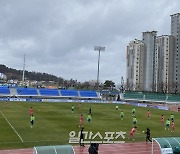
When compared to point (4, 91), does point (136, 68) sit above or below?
above

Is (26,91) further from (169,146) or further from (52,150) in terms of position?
(52,150)

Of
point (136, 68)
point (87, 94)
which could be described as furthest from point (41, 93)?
point (136, 68)

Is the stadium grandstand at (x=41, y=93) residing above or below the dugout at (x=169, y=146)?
above

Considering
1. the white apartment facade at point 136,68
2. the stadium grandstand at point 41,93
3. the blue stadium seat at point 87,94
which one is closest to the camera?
the stadium grandstand at point 41,93

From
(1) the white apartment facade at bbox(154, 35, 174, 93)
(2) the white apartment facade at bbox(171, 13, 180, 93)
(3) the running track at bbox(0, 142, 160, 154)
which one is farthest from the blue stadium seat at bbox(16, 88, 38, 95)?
(2) the white apartment facade at bbox(171, 13, 180, 93)

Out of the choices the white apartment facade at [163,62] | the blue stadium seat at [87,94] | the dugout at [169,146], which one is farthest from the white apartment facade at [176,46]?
the dugout at [169,146]

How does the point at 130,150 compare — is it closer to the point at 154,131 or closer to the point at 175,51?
the point at 154,131

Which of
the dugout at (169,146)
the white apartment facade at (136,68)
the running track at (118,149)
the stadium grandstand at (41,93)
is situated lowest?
the running track at (118,149)

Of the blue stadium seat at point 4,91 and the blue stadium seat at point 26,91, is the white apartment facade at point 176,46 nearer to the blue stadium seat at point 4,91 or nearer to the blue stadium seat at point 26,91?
the blue stadium seat at point 26,91

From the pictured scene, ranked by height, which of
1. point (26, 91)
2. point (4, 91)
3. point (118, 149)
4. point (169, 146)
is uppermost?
point (26, 91)

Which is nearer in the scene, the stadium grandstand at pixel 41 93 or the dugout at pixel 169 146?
the dugout at pixel 169 146

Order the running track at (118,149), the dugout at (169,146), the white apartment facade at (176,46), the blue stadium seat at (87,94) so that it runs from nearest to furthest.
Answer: the dugout at (169,146) → the running track at (118,149) → the blue stadium seat at (87,94) → the white apartment facade at (176,46)

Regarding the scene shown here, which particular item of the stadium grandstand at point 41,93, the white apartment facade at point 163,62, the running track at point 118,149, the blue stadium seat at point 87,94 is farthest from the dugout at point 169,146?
the white apartment facade at point 163,62

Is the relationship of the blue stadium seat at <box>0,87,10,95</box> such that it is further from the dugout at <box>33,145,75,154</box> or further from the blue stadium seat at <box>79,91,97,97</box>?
the dugout at <box>33,145,75,154</box>
